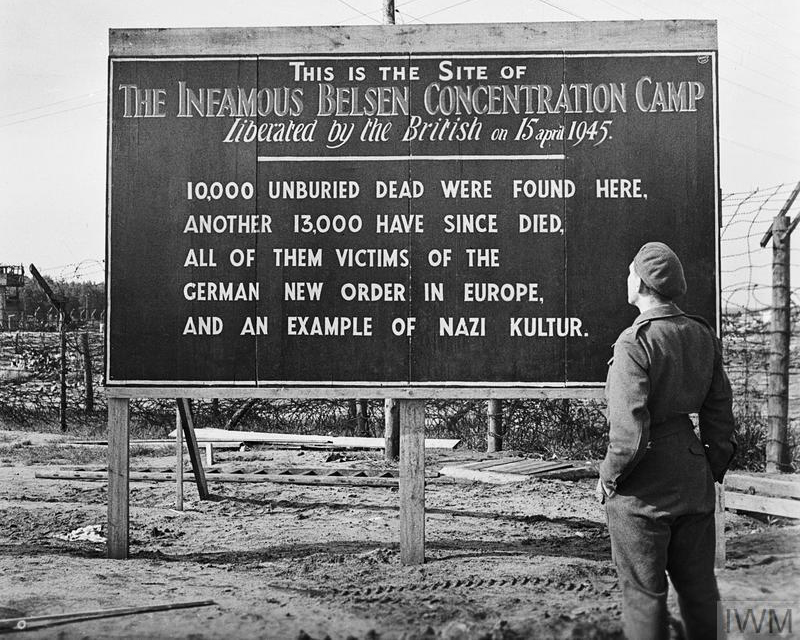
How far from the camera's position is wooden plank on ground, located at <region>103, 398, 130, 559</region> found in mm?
7133

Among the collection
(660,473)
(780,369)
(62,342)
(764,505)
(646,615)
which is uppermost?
(62,342)

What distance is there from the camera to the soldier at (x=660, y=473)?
4250mm

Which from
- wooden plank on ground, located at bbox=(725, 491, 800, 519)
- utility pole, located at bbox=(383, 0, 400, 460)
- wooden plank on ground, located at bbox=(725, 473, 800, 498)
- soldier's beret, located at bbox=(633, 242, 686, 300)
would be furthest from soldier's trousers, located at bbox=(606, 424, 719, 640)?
utility pole, located at bbox=(383, 0, 400, 460)

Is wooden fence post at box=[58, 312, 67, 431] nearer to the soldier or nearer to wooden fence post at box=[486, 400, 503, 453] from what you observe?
wooden fence post at box=[486, 400, 503, 453]

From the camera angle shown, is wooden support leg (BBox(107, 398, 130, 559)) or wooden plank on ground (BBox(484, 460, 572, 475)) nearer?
wooden support leg (BBox(107, 398, 130, 559))

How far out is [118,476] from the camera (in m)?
7.14

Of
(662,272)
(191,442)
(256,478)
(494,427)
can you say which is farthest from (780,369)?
(662,272)

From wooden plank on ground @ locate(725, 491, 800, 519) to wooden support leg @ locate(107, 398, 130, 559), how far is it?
5.24m

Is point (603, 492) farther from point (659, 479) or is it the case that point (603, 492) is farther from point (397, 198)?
point (397, 198)

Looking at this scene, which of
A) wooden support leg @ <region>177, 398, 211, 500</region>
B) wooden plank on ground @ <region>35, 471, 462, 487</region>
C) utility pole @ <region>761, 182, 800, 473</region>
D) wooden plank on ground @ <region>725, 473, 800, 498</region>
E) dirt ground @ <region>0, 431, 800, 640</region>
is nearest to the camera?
dirt ground @ <region>0, 431, 800, 640</region>

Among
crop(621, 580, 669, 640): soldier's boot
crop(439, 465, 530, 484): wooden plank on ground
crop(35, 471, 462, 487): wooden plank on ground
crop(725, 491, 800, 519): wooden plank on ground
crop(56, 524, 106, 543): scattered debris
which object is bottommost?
crop(56, 524, 106, 543): scattered debris

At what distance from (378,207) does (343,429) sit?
929cm

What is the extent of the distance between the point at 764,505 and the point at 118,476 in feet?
18.2

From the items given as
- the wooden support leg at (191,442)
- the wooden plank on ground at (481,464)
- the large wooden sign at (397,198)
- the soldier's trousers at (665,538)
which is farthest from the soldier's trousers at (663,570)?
the wooden plank on ground at (481,464)
